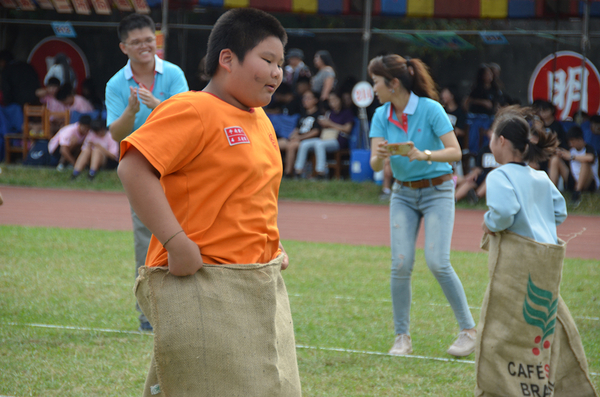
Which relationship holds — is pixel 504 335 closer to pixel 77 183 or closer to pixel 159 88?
pixel 159 88

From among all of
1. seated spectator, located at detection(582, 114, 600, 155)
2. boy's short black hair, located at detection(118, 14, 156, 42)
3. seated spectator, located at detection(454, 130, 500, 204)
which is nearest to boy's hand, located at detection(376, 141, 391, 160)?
boy's short black hair, located at detection(118, 14, 156, 42)

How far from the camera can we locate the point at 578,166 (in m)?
12.2

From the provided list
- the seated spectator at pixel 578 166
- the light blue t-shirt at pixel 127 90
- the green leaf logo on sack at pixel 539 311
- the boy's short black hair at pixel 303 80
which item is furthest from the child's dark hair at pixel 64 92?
the green leaf logo on sack at pixel 539 311

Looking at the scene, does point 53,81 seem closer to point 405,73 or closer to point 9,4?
point 9,4

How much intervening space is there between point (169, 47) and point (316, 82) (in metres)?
5.17

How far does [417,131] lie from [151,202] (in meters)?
2.88

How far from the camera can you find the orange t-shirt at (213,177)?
7.13 ft

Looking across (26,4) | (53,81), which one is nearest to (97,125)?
(53,81)

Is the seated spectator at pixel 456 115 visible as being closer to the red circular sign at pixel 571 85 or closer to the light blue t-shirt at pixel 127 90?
the red circular sign at pixel 571 85

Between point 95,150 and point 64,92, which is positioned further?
point 64,92

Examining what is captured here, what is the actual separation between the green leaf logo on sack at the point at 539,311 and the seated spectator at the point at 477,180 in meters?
8.99

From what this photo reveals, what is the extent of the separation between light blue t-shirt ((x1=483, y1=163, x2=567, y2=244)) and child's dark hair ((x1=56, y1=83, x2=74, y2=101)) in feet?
45.2

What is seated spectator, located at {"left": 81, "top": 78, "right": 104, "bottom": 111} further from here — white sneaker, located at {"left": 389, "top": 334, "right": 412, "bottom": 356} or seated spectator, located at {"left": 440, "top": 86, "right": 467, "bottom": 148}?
white sneaker, located at {"left": 389, "top": 334, "right": 412, "bottom": 356}

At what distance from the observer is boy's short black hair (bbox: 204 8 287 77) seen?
2.29 meters
